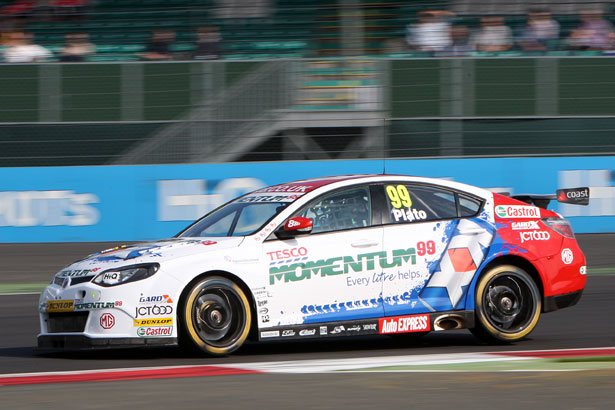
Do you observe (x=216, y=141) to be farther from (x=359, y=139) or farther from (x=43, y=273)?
(x=43, y=273)

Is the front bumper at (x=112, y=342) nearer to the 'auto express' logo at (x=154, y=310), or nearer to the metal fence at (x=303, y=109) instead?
the 'auto express' logo at (x=154, y=310)

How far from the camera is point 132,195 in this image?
1744 centimetres

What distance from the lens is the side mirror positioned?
769cm

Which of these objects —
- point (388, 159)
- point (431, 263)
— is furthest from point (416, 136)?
point (431, 263)

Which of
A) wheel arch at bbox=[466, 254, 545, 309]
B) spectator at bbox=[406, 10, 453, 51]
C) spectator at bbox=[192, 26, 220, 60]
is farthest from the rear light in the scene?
spectator at bbox=[192, 26, 220, 60]

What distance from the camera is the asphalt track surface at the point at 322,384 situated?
5480 mm

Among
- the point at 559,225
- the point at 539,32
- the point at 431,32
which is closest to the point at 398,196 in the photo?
the point at 559,225

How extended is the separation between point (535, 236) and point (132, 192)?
10112 millimetres

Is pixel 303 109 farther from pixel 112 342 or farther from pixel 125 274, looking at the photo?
pixel 112 342

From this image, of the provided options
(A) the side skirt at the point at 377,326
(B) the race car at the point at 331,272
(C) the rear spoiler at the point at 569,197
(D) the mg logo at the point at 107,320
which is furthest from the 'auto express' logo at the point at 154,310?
(C) the rear spoiler at the point at 569,197

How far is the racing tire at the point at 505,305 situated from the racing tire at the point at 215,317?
1.95 meters

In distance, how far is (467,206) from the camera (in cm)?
845

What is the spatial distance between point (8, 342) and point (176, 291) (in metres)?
2.26

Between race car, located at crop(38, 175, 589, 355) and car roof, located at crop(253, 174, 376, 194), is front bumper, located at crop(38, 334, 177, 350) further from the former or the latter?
car roof, located at crop(253, 174, 376, 194)
